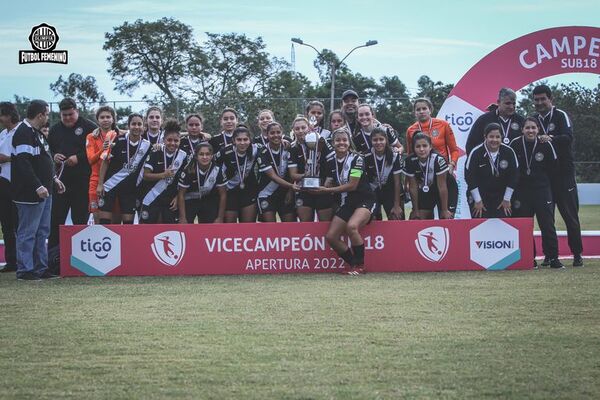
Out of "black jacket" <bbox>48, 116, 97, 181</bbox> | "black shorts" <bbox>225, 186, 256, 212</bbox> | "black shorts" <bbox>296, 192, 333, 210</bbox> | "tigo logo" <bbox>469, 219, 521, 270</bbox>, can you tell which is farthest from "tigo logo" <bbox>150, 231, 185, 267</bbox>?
"tigo logo" <bbox>469, 219, 521, 270</bbox>

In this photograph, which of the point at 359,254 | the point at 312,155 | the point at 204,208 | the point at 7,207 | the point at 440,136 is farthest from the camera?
the point at 7,207

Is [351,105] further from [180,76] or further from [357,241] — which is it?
[180,76]

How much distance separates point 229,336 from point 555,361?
7.42 feet

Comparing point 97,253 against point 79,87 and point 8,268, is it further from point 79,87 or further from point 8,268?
point 79,87

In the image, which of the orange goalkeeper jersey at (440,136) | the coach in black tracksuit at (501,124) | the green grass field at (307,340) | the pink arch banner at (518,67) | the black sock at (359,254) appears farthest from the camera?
the pink arch banner at (518,67)

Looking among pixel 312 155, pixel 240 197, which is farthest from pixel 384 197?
pixel 240 197

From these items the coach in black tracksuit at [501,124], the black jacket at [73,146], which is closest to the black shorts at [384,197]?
the coach in black tracksuit at [501,124]

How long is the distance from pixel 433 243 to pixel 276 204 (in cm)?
205

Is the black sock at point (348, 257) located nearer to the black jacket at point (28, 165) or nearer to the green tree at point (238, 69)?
the black jacket at point (28, 165)

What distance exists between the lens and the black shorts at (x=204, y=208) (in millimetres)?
11125

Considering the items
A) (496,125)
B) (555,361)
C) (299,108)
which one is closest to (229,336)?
(555,361)

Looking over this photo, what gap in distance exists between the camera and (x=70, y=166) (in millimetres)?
11117

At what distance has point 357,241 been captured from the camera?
33.5 ft
